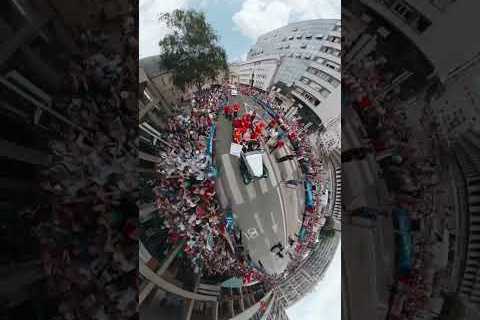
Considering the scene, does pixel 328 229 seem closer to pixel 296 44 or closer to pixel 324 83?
pixel 324 83

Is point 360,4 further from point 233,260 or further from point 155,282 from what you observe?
point 155,282

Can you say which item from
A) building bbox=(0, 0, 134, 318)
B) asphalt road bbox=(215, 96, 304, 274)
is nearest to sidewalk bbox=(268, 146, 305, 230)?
asphalt road bbox=(215, 96, 304, 274)

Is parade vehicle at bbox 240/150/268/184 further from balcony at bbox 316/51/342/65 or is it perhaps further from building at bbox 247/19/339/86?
balcony at bbox 316/51/342/65

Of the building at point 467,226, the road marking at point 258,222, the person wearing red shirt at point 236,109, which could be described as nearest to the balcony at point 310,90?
the person wearing red shirt at point 236,109

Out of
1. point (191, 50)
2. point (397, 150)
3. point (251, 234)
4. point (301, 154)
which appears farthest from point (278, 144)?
point (397, 150)

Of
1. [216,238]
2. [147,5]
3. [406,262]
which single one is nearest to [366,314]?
[406,262]

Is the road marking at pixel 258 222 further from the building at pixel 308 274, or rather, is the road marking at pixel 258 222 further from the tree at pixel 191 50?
the tree at pixel 191 50

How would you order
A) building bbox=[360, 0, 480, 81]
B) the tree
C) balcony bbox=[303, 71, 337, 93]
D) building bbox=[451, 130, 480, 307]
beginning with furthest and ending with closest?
building bbox=[451, 130, 480, 307] < building bbox=[360, 0, 480, 81] < balcony bbox=[303, 71, 337, 93] < the tree
